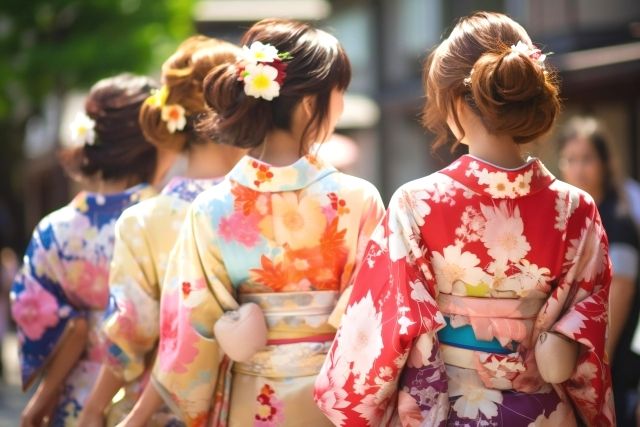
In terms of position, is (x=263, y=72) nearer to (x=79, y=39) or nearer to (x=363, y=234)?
(x=363, y=234)

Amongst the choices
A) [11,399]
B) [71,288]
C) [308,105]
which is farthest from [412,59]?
[308,105]

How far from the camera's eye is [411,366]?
8.64 feet

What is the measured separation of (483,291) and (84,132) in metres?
1.96

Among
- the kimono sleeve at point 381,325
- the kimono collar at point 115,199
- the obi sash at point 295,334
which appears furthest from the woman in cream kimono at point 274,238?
the kimono collar at point 115,199

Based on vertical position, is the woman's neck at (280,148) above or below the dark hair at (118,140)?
above

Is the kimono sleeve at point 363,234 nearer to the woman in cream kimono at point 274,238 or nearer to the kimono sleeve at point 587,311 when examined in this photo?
the woman in cream kimono at point 274,238

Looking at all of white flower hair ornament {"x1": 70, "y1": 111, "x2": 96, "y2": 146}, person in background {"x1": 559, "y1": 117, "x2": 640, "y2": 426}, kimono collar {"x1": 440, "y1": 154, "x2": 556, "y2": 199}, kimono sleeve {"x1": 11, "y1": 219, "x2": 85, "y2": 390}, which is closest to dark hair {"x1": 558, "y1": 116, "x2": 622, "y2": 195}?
person in background {"x1": 559, "y1": 117, "x2": 640, "y2": 426}

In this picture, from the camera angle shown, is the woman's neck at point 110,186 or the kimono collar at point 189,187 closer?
the kimono collar at point 189,187

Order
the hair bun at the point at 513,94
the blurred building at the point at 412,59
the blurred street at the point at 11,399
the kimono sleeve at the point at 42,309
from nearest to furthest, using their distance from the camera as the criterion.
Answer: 1. the hair bun at the point at 513,94
2. the kimono sleeve at the point at 42,309
3. the blurred street at the point at 11,399
4. the blurred building at the point at 412,59

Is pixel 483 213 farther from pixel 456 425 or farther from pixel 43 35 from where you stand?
pixel 43 35

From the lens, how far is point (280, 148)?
3.08 m

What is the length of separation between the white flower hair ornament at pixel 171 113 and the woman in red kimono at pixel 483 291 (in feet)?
3.58

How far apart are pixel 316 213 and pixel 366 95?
14.9 meters

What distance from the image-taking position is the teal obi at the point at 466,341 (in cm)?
265
